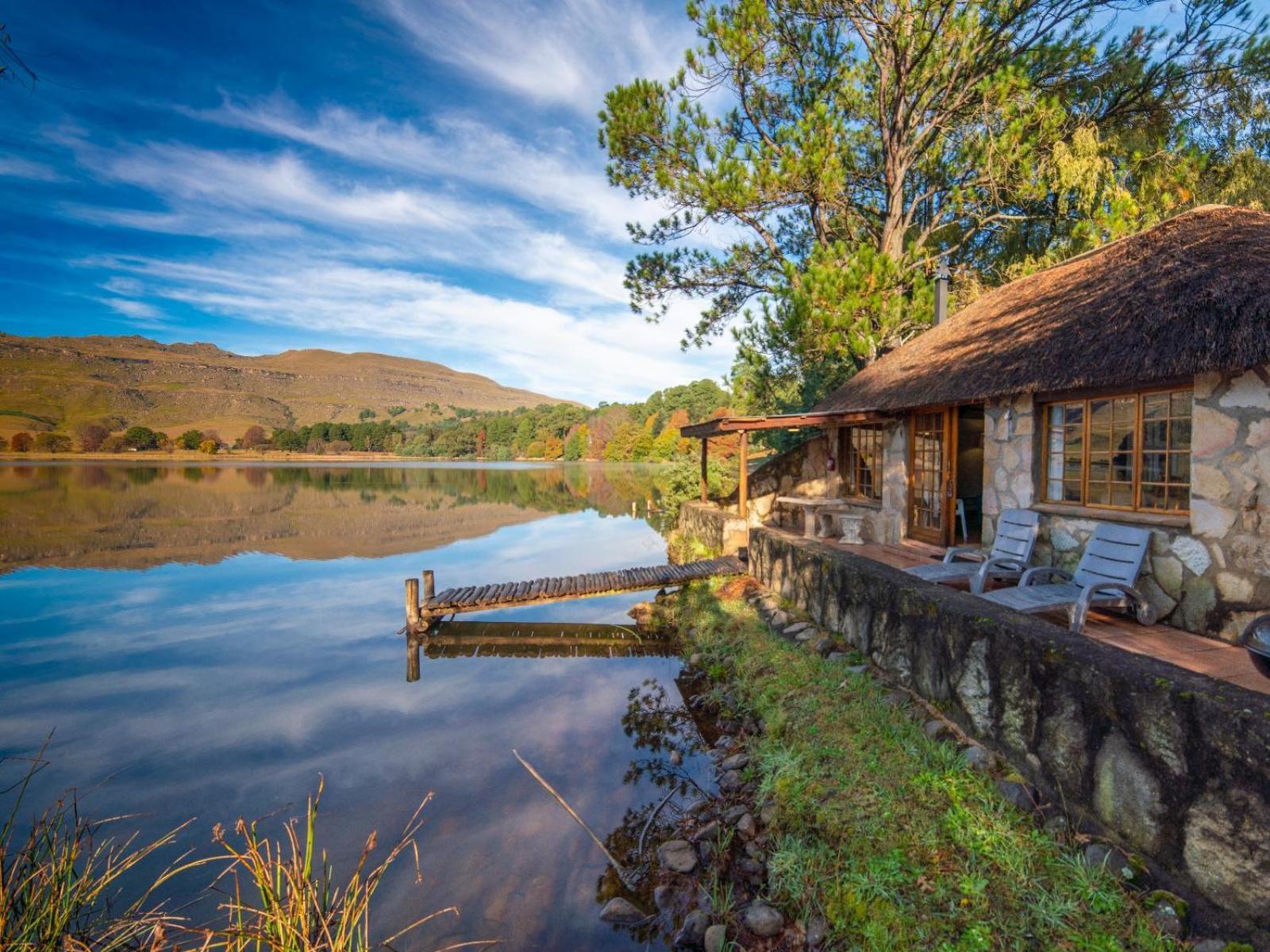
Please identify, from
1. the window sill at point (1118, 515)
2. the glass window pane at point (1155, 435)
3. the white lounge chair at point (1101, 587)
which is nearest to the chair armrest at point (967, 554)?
the window sill at point (1118, 515)

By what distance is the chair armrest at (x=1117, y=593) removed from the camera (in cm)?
404

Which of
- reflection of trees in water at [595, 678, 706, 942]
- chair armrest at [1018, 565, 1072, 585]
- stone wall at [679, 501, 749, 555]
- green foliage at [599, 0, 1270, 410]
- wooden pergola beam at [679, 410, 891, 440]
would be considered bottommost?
reflection of trees in water at [595, 678, 706, 942]

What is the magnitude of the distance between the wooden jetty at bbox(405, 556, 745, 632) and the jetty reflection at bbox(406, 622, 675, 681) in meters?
0.41

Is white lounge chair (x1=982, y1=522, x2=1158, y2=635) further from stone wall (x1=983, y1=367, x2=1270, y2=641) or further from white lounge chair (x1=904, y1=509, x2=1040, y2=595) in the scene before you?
white lounge chair (x1=904, y1=509, x2=1040, y2=595)

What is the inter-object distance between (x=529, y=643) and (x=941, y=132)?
12492 millimetres

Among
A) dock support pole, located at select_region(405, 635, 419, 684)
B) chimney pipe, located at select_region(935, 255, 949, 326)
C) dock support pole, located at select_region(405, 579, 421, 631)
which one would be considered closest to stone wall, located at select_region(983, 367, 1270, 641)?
chimney pipe, located at select_region(935, 255, 949, 326)

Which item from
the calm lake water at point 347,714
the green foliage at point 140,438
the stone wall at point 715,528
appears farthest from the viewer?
the green foliage at point 140,438

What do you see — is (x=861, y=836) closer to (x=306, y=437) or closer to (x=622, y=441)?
(x=622, y=441)

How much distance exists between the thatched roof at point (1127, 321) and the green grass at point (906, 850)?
326cm

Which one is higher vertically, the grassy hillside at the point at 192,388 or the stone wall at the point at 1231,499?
the grassy hillside at the point at 192,388

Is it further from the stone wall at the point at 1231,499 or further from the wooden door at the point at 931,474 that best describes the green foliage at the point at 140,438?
the stone wall at the point at 1231,499

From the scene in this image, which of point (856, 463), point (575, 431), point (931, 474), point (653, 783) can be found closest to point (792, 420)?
point (856, 463)

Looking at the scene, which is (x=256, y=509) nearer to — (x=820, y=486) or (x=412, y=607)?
(x=412, y=607)

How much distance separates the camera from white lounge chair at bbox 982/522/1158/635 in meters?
4.29
